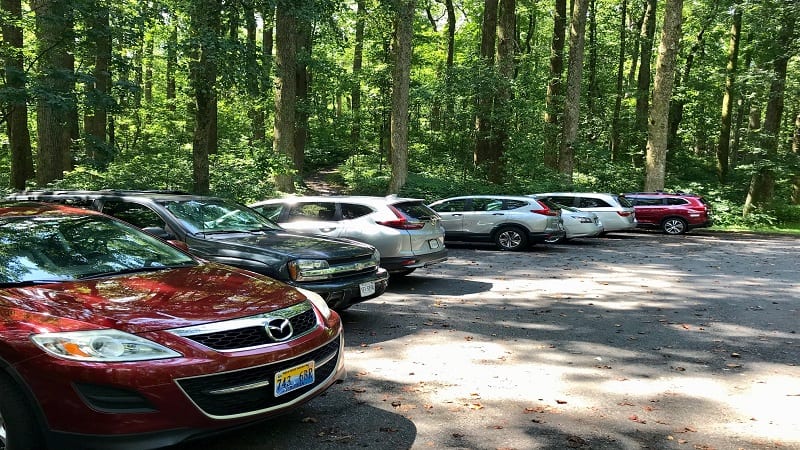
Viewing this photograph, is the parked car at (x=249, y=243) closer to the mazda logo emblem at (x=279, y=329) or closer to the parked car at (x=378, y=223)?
the parked car at (x=378, y=223)

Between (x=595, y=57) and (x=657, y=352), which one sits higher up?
(x=595, y=57)

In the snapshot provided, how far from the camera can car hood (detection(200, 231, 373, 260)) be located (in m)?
6.45

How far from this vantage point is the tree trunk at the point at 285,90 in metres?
17.8

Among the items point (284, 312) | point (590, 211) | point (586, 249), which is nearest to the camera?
point (284, 312)

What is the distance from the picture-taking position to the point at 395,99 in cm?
2023

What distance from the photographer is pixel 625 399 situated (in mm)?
4781

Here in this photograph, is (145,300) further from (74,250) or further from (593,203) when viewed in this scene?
(593,203)

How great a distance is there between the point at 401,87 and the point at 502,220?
711 cm

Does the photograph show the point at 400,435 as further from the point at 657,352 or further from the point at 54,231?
the point at 657,352

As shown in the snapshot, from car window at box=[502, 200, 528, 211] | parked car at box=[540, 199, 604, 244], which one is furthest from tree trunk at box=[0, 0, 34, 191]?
parked car at box=[540, 199, 604, 244]

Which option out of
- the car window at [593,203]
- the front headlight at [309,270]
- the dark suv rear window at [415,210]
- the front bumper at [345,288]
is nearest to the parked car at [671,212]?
the car window at [593,203]

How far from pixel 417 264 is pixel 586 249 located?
8.47 m

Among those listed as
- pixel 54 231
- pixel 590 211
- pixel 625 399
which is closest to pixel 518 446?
pixel 625 399

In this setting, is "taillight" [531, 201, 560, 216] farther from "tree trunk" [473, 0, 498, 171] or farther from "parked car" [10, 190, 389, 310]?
"tree trunk" [473, 0, 498, 171]
